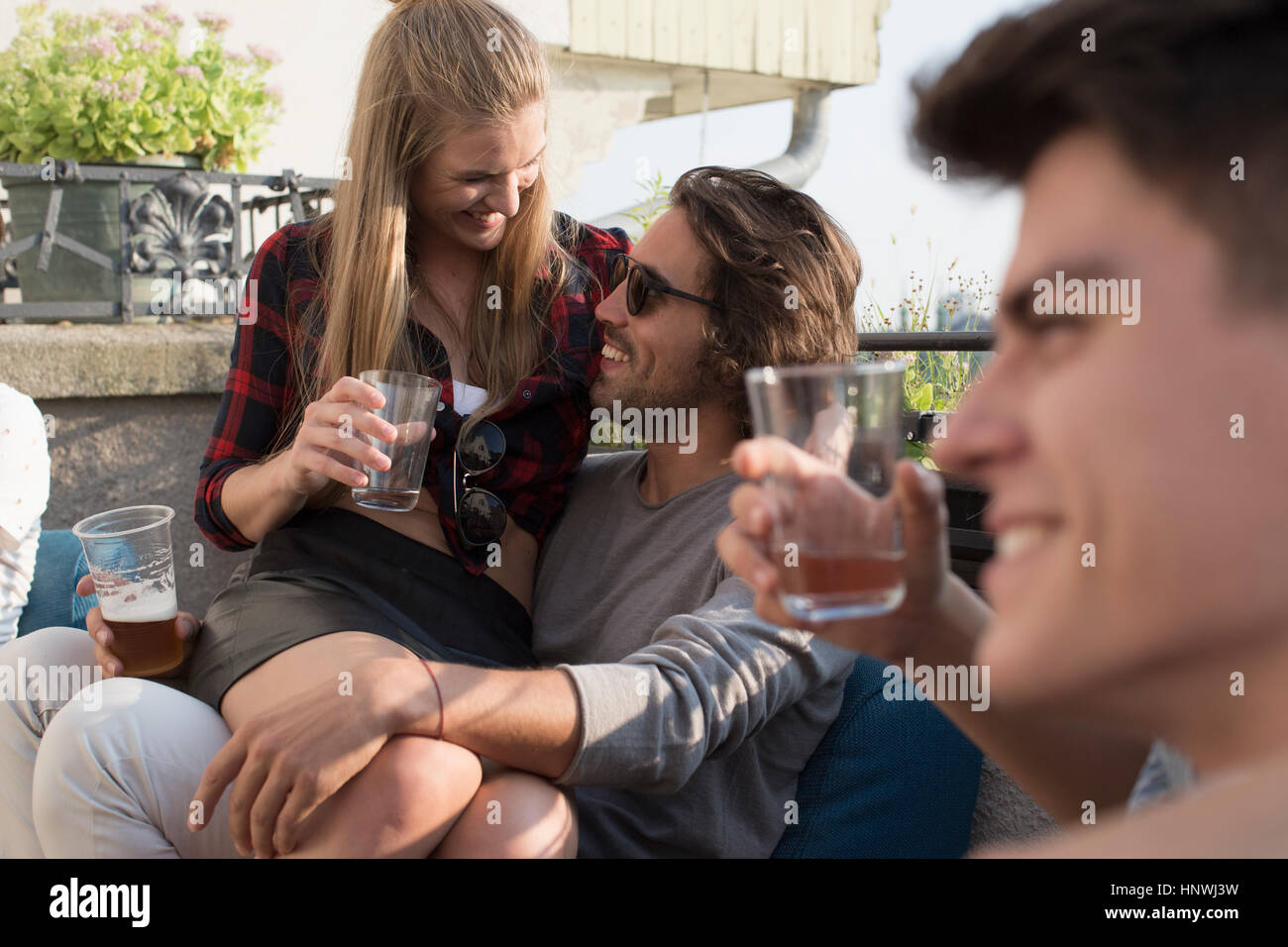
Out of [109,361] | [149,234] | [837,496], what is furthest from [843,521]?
[149,234]

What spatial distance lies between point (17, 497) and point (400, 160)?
1405 mm

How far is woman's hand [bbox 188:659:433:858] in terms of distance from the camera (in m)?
1.51

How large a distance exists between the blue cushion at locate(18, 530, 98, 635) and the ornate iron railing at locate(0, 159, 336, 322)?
5.50ft

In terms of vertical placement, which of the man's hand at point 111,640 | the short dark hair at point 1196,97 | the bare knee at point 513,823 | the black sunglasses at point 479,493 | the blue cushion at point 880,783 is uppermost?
the short dark hair at point 1196,97

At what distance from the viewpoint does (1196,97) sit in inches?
25.7

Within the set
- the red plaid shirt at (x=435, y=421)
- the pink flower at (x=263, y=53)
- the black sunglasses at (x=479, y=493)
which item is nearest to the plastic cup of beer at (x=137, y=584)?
the red plaid shirt at (x=435, y=421)

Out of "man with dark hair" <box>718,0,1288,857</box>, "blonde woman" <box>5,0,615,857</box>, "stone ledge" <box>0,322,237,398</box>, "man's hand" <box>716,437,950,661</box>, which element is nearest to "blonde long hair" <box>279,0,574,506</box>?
"blonde woman" <box>5,0,615,857</box>

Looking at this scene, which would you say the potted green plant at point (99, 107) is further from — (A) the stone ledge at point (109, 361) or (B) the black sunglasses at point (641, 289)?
(B) the black sunglasses at point (641, 289)

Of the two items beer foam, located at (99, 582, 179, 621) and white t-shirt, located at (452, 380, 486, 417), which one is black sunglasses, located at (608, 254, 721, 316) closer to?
white t-shirt, located at (452, 380, 486, 417)

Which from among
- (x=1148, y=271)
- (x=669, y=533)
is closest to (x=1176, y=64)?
(x=1148, y=271)

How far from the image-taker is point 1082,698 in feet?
2.25

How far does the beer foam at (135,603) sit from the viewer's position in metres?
2.14

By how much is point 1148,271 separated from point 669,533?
178 centimetres

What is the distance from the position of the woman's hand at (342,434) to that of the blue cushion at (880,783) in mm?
1014
